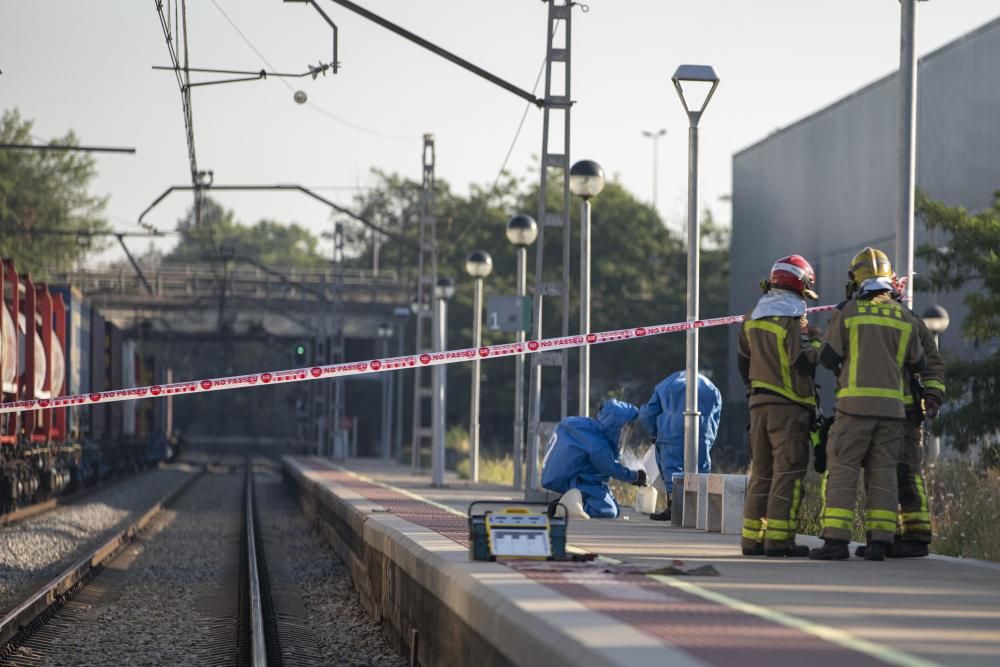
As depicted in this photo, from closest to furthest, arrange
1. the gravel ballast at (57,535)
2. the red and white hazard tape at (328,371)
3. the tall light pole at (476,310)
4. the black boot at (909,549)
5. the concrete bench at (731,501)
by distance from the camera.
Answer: the black boot at (909,549) → the concrete bench at (731,501) → the red and white hazard tape at (328,371) → the gravel ballast at (57,535) → the tall light pole at (476,310)

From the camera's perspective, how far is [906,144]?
14.2m

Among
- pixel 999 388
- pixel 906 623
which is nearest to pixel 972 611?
pixel 906 623

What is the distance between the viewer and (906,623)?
729 centimetres

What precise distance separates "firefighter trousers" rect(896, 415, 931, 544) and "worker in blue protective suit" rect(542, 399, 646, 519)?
219 inches

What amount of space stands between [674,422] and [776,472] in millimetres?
5829

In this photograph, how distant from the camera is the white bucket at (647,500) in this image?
1759 cm

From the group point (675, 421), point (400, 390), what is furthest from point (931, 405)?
point (400, 390)

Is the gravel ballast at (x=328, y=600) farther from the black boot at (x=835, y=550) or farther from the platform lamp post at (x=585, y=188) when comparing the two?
the platform lamp post at (x=585, y=188)

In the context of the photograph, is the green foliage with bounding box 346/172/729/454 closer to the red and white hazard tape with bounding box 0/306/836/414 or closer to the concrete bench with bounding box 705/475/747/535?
the red and white hazard tape with bounding box 0/306/836/414

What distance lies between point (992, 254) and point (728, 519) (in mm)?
9900

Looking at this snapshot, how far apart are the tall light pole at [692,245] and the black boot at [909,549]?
4720mm

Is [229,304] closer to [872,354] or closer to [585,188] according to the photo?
[585,188]

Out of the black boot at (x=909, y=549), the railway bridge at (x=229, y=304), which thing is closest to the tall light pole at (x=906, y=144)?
the black boot at (x=909, y=549)

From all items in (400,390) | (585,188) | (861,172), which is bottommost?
(400,390)
